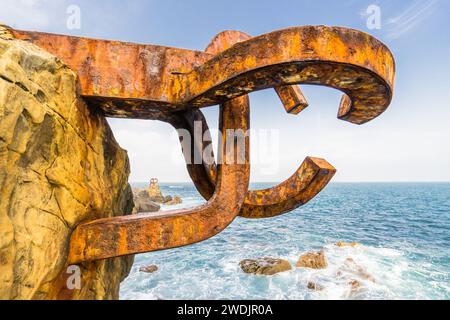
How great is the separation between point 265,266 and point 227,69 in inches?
533

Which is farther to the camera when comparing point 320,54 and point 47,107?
point 47,107

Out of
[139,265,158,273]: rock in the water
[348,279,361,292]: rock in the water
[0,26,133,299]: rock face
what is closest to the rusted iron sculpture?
[0,26,133,299]: rock face

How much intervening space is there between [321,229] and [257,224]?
690cm

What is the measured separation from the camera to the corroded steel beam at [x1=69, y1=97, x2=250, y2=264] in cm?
198

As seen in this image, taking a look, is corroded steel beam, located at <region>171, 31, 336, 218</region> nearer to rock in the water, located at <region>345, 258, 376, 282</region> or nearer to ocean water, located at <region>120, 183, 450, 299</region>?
ocean water, located at <region>120, 183, 450, 299</region>

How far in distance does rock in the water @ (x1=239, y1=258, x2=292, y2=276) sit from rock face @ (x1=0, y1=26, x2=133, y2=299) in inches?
486

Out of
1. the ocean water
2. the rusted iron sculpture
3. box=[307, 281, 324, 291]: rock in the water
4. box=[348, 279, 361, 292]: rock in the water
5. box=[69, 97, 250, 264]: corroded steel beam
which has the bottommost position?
the ocean water

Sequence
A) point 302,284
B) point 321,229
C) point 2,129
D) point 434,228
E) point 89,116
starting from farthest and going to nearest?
point 434,228, point 321,229, point 302,284, point 89,116, point 2,129

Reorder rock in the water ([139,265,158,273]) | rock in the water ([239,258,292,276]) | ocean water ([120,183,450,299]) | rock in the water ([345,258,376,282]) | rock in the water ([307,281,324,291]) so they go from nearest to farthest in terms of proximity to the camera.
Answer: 1. ocean water ([120,183,450,299])
2. rock in the water ([307,281,324,291])
3. rock in the water ([345,258,376,282])
4. rock in the water ([239,258,292,276])
5. rock in the water ([139,265,158,273])

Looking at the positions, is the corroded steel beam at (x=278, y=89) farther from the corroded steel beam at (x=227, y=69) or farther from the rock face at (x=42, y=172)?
the rock face at (x=42, y=172)

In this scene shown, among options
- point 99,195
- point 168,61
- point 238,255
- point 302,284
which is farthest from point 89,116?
point 238,255

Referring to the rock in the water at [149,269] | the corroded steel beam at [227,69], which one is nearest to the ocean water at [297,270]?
the rock in the water at [149,269]

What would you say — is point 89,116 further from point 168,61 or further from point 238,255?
point 238,255

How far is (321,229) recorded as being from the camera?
26.1 m
